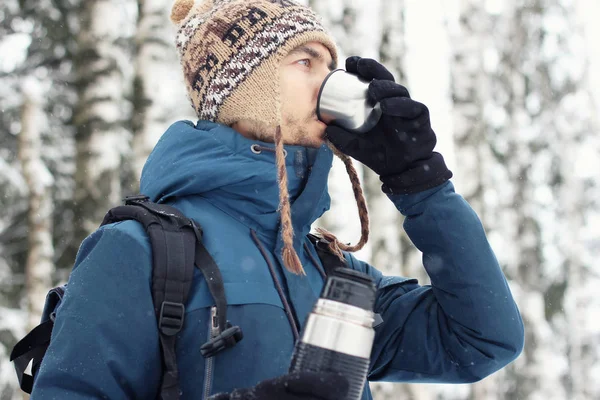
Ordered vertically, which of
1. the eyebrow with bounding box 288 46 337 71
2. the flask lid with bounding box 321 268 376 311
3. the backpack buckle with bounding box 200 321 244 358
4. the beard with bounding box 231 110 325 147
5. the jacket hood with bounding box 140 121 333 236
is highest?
the eyebrow with bounding box 288 46 337 71

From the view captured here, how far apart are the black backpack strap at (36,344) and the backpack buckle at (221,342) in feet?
1.50

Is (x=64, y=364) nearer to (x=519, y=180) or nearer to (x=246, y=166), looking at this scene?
(x=246, y=166)

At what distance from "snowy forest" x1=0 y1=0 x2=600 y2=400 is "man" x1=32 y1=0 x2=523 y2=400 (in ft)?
9.59

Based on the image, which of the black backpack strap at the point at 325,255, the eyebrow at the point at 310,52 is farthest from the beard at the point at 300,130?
the black backpack strap at the point at 325,255

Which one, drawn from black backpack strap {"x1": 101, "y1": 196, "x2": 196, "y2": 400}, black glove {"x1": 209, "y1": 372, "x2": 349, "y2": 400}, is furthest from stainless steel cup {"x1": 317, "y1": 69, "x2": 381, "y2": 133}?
black glove {"x1": 209, "y1": 372, "x2": 349, "y2": 400}

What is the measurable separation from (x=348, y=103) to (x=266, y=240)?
0.41m

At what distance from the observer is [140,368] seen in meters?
1.70

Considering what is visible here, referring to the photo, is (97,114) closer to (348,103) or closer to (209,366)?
(348,103)

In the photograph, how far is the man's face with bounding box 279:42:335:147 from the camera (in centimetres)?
212

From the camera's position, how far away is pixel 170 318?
170cm

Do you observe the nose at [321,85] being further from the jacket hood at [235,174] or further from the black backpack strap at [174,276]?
the black backpack strap at [174,276]

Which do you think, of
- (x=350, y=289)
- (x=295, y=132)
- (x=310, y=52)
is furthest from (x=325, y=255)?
(x=350, y=289)

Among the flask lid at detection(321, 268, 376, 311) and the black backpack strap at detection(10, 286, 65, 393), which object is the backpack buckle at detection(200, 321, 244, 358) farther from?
the black backpack strap at detection(10, 286, 65, 393)

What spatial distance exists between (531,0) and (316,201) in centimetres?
1137
